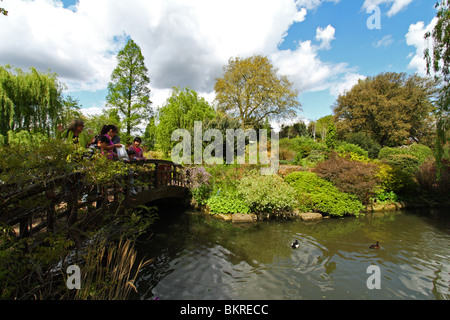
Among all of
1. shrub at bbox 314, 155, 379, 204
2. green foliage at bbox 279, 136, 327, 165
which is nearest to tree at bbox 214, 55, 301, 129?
green foliage at bbox 279, 136, 327, 165

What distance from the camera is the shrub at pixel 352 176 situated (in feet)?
32.1

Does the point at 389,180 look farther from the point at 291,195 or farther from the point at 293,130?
the point at 293,130

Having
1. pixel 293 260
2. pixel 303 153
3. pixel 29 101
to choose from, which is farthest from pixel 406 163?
pixel 29 101

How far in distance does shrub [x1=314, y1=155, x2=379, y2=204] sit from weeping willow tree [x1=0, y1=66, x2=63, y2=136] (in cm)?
1502

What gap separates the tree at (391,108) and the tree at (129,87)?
21.8 m

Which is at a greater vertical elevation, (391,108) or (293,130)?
(293,130)

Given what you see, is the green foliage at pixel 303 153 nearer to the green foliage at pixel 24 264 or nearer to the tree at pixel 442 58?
the tree at pixel 442 58

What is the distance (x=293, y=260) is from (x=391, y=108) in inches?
955

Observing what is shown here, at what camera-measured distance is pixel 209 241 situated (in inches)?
267

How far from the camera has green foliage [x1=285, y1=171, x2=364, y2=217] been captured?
366 inches

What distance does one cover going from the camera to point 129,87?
60.8 feet

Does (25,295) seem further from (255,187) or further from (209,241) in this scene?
(255,187)

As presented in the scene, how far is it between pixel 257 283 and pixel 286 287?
1.91 ft

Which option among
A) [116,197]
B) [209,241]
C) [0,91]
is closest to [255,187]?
[209,241]
